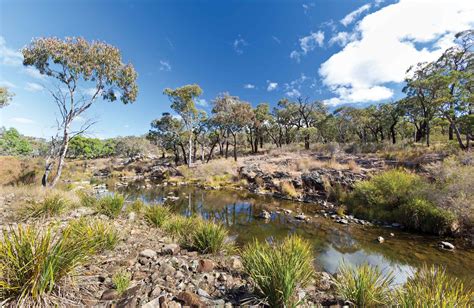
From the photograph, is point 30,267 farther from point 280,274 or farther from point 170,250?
point 280,274

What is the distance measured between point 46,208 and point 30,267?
5087 millimetres

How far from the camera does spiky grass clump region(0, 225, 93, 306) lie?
2197 millimetres

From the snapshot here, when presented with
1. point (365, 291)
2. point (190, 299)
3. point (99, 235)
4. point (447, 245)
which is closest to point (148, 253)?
point (99, 235)

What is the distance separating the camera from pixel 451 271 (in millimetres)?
5543

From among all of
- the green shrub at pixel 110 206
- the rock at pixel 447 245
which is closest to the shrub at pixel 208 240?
the green shrub at pixel 110 206

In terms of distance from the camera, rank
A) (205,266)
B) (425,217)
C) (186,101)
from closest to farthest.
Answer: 1. (205,266)
2. (425,217)
3. (186,101)

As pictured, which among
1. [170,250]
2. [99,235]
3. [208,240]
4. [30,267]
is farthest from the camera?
[208,240]

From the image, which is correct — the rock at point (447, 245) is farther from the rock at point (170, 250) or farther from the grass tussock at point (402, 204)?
the rock at point (170, 250)

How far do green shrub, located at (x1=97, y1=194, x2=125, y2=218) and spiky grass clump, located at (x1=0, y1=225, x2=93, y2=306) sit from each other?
444 cm

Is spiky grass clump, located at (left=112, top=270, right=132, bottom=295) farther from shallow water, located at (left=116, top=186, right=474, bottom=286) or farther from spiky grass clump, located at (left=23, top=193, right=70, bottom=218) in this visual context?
shallow water, located at (left=116, top=186, right=474, bottom=286)

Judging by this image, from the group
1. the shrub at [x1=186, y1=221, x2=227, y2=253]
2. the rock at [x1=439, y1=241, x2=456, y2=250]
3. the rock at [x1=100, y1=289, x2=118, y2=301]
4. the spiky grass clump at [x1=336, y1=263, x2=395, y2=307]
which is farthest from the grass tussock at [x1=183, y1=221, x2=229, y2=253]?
the rock at [x1=439, y1=241, x2=456, y2=250]

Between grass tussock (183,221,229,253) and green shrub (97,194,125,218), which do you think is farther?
green shrub (97,194,125,218)

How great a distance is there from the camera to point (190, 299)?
277cm

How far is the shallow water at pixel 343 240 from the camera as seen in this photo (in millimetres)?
5965
